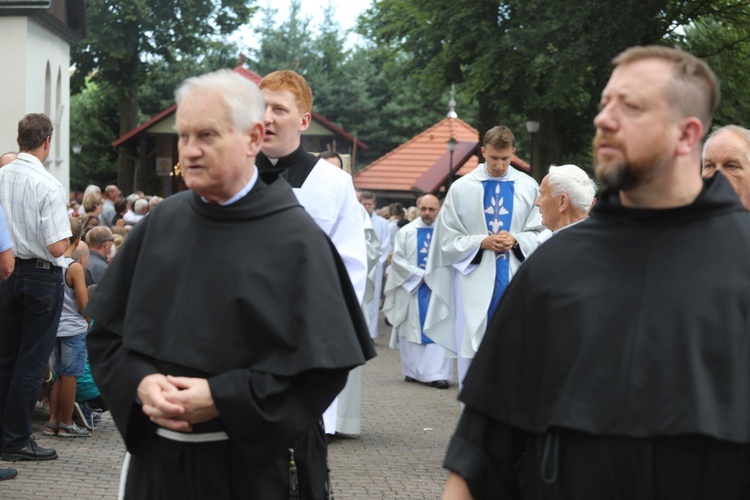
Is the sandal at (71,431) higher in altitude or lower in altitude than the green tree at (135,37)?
lower

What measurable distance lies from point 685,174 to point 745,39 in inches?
A: 872

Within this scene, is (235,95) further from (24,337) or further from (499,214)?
(499,214)

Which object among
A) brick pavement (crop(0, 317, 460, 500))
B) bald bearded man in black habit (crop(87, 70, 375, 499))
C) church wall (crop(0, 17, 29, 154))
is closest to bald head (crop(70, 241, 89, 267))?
brick pavement (crop(0, 317, 460, 500))

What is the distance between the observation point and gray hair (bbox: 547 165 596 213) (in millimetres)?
6656

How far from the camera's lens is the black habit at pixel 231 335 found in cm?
363

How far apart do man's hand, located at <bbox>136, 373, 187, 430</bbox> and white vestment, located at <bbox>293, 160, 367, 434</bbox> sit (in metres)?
2.50

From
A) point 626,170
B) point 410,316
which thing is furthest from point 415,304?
point 626,170

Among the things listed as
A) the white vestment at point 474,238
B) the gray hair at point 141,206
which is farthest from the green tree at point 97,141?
the white vestment at point 474,238

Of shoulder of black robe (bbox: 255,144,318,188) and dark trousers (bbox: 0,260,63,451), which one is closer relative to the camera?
shoulder of black robe (bbox: 255,144,318,188)

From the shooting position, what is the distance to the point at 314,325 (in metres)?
3.67

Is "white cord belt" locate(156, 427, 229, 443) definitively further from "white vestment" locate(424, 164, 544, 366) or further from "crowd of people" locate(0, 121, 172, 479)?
"white vestment" locate(424, 164, 544, 366)

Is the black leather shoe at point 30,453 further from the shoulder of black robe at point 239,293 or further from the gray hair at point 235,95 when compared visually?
the gray hair at point 235,95

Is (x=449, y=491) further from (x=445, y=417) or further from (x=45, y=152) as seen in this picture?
(x=445, y=417)

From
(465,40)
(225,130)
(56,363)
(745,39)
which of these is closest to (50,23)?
(465,40)
